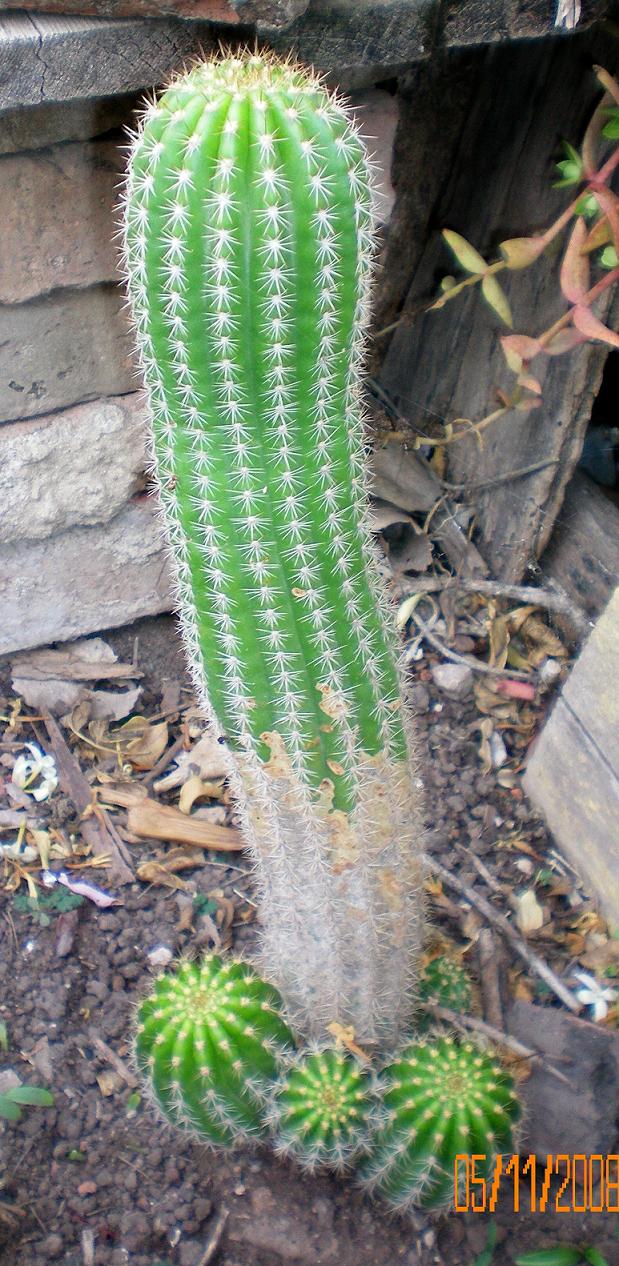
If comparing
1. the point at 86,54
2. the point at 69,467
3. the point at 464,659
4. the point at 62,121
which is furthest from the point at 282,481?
the point at 464,659

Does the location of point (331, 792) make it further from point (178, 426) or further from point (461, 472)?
point (461, 472)

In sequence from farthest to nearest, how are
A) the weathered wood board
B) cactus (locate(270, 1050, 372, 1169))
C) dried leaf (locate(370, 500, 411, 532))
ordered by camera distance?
dried leaf (locate(370, 500, 411, 532)) < the weathered wood board < cactus (locate(270, 1050, 372, 1169))

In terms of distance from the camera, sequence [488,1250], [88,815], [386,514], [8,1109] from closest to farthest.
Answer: [8,1109]
[488,1250]
[88,815]
[386,514]

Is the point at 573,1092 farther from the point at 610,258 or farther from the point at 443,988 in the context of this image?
the point at 610,258

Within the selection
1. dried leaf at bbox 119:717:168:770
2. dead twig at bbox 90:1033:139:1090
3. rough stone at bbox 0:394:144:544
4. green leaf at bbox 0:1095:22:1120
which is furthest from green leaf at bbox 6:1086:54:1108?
rough stone at bbox 0:394:144:544

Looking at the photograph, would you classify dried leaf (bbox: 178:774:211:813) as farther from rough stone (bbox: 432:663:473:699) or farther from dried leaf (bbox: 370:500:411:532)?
dried leaf (bbox: 370:500:411:532)

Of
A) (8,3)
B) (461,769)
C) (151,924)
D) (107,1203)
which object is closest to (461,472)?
(461,769)
